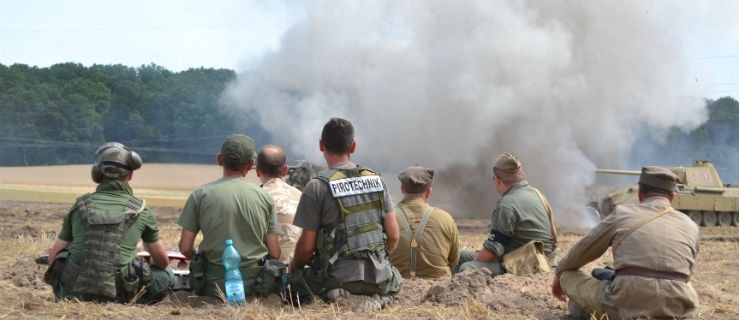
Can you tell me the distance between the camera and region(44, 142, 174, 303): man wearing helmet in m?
5.48

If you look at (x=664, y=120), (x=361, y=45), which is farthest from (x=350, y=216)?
(x=664, y=120)

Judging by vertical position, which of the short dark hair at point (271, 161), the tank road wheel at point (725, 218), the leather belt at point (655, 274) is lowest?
the tank road wheel at point (725, 218)

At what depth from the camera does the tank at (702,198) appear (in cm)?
2464

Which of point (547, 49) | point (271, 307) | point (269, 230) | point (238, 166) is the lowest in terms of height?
point (271, 307)

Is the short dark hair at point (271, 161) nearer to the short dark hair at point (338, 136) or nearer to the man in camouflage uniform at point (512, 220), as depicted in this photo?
the short dark hair at point (338, 136)

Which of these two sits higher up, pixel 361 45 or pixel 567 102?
pixel 361 45

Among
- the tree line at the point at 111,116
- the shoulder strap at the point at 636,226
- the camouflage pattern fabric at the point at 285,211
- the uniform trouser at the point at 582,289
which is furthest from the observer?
the tree line at the point at 111,116

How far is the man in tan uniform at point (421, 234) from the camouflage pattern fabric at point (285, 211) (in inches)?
34.0

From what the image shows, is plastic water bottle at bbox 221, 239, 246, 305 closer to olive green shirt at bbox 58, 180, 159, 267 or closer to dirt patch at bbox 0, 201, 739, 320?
dirt patch at bbox 0, 201, 739, 320

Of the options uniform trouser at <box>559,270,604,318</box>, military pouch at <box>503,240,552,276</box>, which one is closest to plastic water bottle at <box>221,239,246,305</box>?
uniform trouser at <box>559,270,604,318</box>

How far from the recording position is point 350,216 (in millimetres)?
5551

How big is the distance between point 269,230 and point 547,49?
23450 mm

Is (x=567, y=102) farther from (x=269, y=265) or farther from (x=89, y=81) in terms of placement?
(x=89, y=81)

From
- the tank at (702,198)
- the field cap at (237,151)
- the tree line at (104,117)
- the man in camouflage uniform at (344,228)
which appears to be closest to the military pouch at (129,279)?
the field cap at (237,151)
